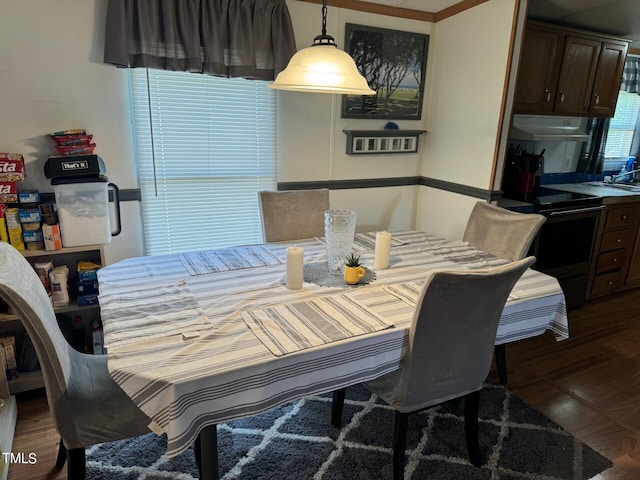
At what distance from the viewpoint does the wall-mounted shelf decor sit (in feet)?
10.4

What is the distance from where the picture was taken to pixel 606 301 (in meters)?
3.55

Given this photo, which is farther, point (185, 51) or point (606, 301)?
point (606, 301)

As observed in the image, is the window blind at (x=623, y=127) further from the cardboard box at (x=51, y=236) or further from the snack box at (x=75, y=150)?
the cardboard box at (x=51, y=236)

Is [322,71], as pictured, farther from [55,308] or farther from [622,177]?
[622,177]

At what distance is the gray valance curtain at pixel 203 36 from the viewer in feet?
7.52

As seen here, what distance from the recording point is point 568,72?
3172 millimetres

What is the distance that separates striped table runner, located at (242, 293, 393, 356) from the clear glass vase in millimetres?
309

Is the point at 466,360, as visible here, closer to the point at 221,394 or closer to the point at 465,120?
the point at 221,394

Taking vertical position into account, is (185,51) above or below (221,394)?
→ above

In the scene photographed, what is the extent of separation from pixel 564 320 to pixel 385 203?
1.84 metres

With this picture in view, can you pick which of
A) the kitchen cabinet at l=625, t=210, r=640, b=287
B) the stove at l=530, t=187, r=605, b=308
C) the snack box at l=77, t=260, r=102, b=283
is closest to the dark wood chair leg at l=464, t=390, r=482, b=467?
the stove at l=530, t=187, r=605, b=308

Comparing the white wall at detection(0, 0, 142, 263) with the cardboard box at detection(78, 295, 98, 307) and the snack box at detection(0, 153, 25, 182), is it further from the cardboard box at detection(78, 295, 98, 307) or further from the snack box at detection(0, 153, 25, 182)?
the cardboard box at detection(78, 295, 98, 307)

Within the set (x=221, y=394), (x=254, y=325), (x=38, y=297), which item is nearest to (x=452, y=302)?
(x=254, y=325)

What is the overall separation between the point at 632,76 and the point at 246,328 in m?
4.70
